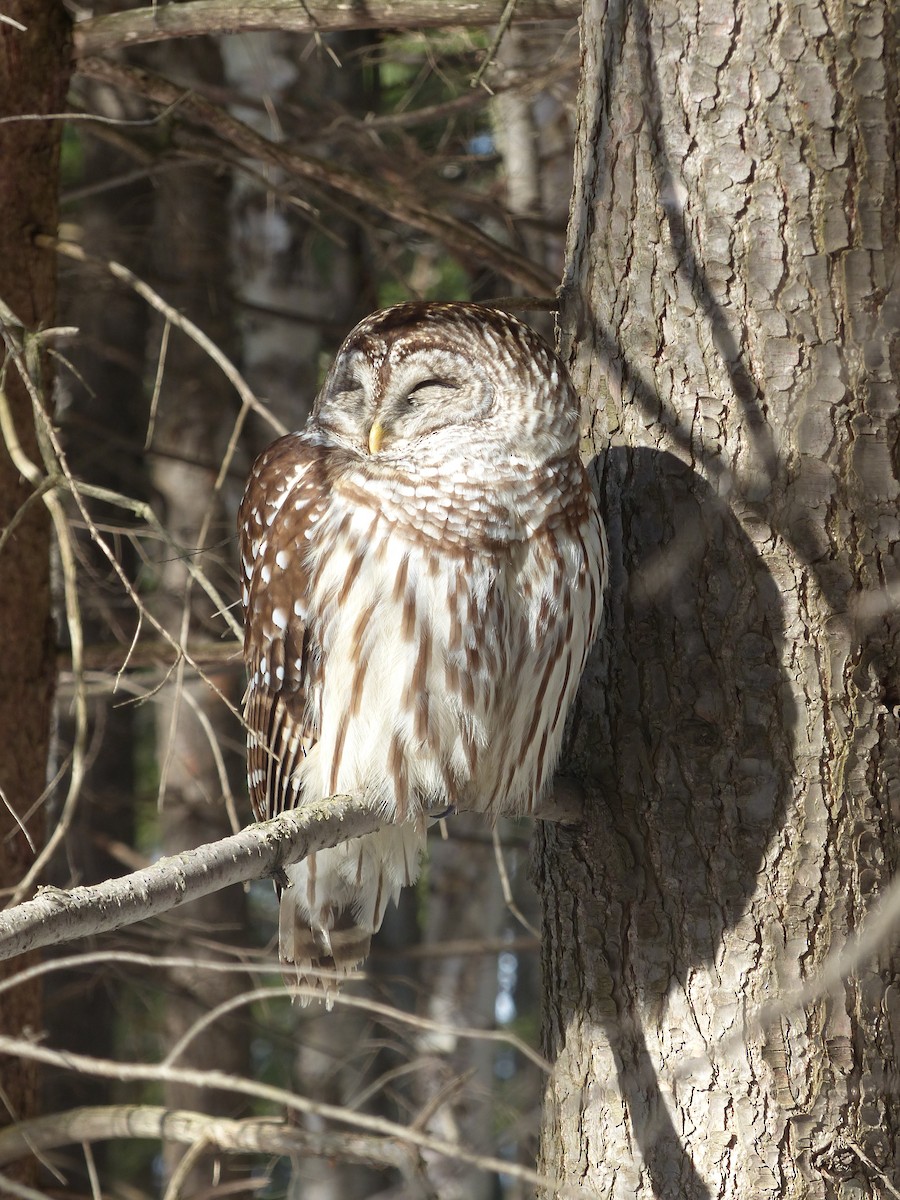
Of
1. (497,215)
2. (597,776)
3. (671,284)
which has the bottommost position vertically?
(597,776)

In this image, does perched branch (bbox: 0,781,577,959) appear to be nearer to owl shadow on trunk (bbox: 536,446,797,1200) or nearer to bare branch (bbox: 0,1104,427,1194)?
owl shadow on trunk (bbox: 536,446,797,1200)

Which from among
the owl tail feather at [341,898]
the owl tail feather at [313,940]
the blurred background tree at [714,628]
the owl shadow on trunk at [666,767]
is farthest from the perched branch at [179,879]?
the owl tail feather at [313,940]

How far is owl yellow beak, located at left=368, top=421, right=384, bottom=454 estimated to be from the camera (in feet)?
9.96

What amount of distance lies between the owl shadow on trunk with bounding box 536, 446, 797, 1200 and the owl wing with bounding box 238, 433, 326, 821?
2.21 feet

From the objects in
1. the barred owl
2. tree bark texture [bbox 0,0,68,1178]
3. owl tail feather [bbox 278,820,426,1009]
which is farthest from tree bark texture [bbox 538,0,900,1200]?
tree bark texture [bbox 0,0,68,1178]

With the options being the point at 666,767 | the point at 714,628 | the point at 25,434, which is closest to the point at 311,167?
the point at 25,434

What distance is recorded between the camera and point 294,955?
3.59 meters

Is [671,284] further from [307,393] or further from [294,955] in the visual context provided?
[307,393]

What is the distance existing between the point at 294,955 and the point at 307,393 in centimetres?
389

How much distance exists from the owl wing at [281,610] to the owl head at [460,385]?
0.74ft

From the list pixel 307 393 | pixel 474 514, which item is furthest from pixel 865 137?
pixel 307 393

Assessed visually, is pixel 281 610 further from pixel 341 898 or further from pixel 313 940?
pixel 313 940

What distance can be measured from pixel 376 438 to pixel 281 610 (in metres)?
0.48

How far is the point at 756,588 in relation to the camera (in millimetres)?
2760
